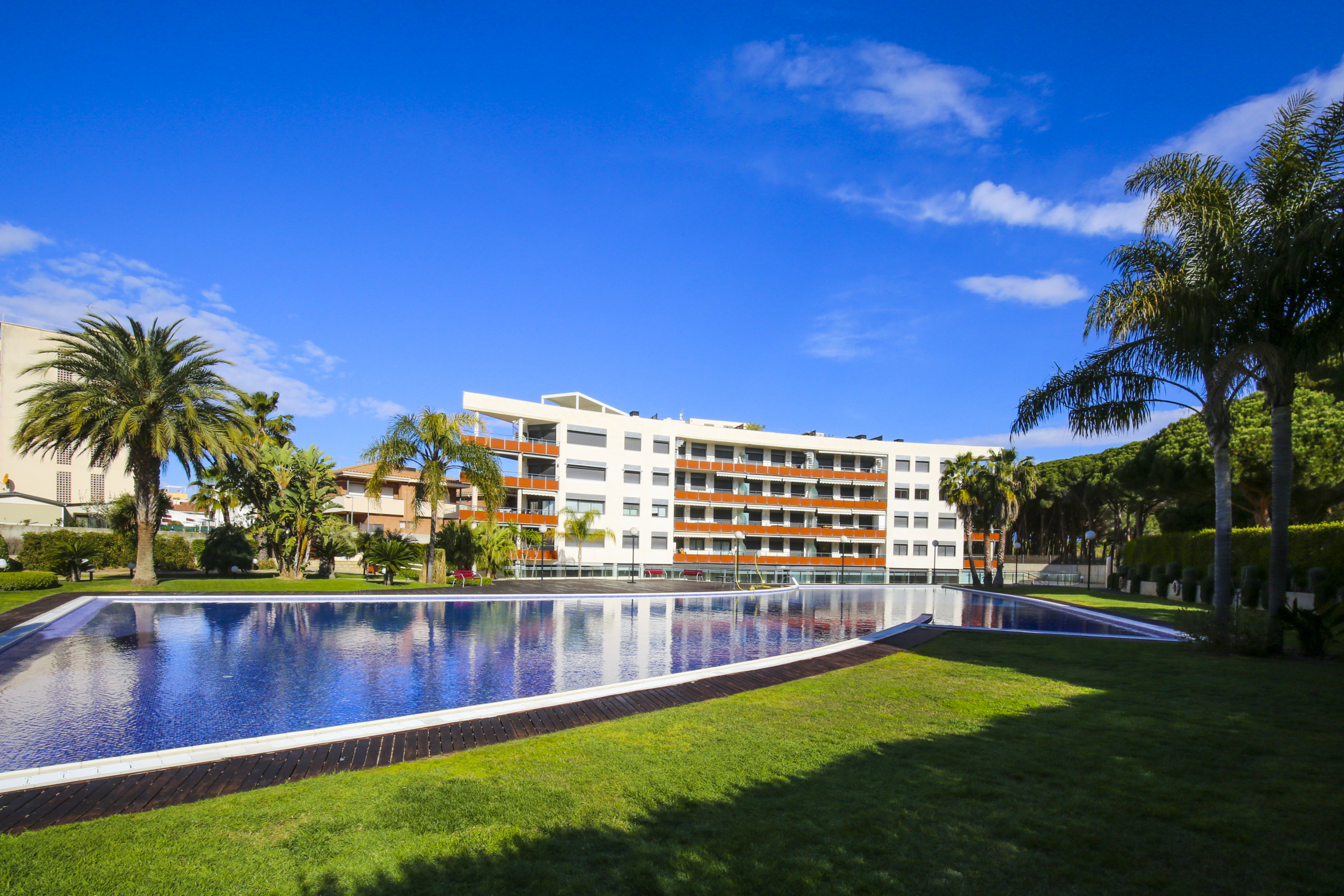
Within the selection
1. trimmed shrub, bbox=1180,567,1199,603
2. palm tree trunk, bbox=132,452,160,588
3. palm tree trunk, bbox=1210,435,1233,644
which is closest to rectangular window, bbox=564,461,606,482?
palm tree trunk, bbox=132,452,160,588

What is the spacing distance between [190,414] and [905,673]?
79.7ft

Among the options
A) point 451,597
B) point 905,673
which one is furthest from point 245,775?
point 451,597

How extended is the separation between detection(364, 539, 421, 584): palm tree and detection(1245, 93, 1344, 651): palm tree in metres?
26.3

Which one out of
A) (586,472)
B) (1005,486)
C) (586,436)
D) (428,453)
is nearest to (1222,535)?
(428,453)

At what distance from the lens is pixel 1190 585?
26.6m

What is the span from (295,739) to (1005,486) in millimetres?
44073

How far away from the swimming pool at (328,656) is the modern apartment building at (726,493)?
2074 centimetres

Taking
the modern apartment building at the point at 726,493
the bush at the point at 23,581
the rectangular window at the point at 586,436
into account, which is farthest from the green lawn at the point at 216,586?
the rectangular window at the point at 586,436

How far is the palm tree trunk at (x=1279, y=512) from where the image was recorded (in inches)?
452

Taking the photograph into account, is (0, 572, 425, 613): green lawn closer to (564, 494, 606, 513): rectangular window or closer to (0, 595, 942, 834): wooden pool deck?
(564, 494, 606, 513): rectangular window

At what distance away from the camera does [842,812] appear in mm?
4750

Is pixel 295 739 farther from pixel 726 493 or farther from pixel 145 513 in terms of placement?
pixel 726 493

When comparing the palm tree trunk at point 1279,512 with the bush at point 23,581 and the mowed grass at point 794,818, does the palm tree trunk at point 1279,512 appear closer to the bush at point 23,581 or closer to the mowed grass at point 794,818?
the mowed grass at point 794,818

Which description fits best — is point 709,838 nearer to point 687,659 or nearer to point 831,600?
point 687,659
